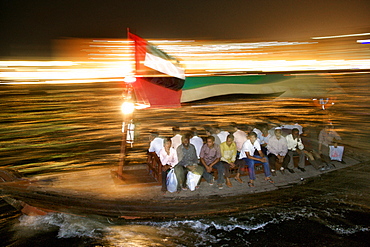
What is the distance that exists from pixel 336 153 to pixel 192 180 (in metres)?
4.34

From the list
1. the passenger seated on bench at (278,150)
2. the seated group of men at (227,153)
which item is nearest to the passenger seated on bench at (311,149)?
the seated group of men at (227,153)

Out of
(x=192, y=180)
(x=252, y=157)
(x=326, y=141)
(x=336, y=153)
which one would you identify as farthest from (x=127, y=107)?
(x=336, y=153)

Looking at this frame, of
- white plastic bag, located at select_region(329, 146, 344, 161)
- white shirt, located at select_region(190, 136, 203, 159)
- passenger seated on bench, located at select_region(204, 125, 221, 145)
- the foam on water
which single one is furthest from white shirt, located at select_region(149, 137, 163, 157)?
white plastic bag, located at select_region(329, 146, 344, 161)

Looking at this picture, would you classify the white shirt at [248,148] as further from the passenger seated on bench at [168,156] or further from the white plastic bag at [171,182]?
the white plastic bag at [171,182]

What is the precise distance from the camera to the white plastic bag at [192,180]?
630 centimetres

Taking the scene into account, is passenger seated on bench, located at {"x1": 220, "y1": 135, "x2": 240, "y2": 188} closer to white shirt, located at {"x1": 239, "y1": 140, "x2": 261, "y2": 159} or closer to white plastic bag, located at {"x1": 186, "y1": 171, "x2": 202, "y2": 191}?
white shirt, located at {"x1": 239, "y1": 140, "x2": 261, "y2": 159}

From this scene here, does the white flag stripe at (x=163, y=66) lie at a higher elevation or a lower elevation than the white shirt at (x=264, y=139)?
higher

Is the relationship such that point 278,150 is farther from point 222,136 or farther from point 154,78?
point 154,78

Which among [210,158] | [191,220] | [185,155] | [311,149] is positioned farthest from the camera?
[311,149]

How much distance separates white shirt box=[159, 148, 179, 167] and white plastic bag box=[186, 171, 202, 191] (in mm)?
404

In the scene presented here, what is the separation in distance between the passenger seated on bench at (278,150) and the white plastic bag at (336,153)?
1.67 meters

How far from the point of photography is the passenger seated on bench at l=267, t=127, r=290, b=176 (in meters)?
7.28

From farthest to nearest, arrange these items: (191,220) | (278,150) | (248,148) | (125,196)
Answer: (278,150) < (248,148) < (125,196) < (191,220)

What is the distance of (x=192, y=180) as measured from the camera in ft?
20.8
